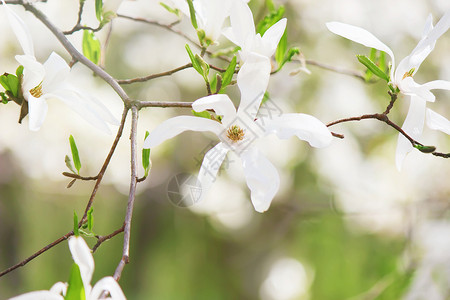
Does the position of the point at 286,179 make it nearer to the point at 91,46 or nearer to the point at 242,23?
the point at 91,46

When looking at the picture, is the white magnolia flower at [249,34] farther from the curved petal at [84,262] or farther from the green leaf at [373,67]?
the curved petal at [84,262]

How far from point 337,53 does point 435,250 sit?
87 cm

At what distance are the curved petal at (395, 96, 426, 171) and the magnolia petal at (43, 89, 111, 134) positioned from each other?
0.73 ft

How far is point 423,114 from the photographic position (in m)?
0.42

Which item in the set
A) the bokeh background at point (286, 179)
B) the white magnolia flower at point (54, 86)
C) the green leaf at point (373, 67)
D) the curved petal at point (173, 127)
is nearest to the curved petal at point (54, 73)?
the white magnolia flower at point (54, 86)

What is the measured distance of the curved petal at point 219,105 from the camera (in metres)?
0.35

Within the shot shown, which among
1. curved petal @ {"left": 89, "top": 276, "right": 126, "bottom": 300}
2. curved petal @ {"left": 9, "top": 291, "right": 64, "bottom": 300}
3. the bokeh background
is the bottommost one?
the bokeh background

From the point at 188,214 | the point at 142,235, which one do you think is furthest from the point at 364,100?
the point at 142,235

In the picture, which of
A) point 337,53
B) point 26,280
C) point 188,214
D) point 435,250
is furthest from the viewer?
point 188,214

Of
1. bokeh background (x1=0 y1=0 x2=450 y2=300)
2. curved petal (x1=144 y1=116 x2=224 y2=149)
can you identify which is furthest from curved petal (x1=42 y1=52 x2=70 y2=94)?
bokeh background (x1=0 y1=0 x2=450 y2=300)

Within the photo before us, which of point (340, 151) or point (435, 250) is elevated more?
point (435, 250)

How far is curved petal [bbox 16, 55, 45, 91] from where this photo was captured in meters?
0.38

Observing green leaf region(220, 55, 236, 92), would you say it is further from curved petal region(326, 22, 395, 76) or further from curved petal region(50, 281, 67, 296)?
curved petal region(50, 281, 67, 296)

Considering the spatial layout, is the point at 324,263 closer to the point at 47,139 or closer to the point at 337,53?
the point at 337,53
